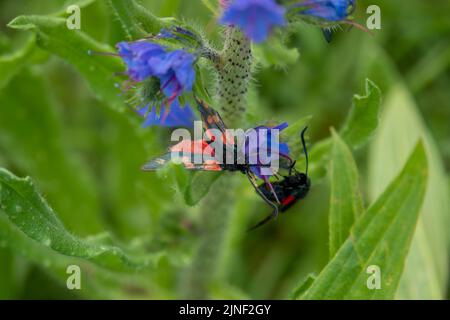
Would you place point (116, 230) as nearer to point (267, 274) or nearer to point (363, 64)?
point (267, 274)

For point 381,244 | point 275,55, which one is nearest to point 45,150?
point 275,55

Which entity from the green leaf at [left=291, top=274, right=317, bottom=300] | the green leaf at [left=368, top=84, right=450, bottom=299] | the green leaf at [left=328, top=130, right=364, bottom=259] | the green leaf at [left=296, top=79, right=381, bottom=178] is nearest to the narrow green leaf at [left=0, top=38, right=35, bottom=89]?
the green leaf at [left=296, top=79, right=381, bottom=178]

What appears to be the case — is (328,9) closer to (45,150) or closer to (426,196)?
(426,196)

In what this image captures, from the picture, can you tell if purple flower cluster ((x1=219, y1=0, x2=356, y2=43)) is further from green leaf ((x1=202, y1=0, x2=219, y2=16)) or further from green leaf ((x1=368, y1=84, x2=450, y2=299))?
green leaf ((x1=368, y1=84, x2=450, y2=299))

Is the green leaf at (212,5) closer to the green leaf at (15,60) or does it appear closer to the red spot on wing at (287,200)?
the red spot on wing at (287,200)

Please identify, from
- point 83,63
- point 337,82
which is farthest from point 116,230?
point 337,82

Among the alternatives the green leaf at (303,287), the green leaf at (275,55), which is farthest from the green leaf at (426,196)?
the green leaf at (275,55)
